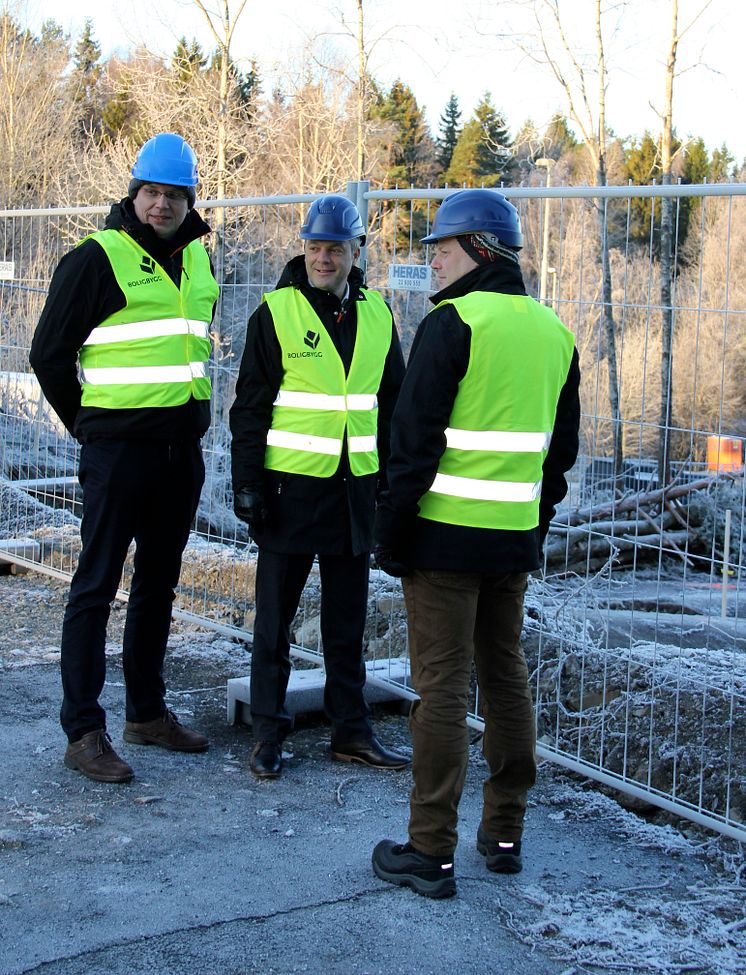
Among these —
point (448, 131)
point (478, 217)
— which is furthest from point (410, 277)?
point (448, 131)

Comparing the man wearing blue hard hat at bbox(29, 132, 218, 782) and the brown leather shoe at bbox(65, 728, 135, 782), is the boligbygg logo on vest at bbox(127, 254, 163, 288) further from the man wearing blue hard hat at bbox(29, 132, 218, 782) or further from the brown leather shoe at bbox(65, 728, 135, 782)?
the brown leather shoe at bbox(65, 728, 135, 782)

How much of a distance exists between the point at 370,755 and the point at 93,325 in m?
2.07

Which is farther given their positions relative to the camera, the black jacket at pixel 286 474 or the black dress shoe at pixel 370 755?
the black dress shoe at pixel 370 755

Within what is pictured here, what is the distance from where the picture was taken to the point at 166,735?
16.1 feet

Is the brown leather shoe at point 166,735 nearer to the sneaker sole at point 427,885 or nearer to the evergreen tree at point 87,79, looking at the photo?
the sneaker sole at point 427,885

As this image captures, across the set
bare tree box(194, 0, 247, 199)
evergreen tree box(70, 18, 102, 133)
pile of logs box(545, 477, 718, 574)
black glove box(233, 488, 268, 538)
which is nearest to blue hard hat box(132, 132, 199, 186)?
black glove box(233, 488, 268, 538)

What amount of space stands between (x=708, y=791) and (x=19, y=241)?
225 inches

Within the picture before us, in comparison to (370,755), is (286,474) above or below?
above

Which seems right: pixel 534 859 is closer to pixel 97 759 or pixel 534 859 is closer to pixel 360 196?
pixel 97 759

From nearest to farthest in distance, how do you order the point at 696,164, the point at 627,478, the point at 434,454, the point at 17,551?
1. the point at 434,454
2. the point at 627,478
3. the point at 17,551
4. the point at 696,164

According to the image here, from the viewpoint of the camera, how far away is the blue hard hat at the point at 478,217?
3.60m

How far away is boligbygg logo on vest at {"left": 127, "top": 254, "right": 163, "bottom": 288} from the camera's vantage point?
4.55 metres

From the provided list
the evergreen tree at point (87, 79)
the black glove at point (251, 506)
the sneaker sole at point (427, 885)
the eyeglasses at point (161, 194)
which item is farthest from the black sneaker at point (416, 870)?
the evergreen tree at point (87, 79)

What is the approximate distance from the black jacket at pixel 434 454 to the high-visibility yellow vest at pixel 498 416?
0.04 meters
